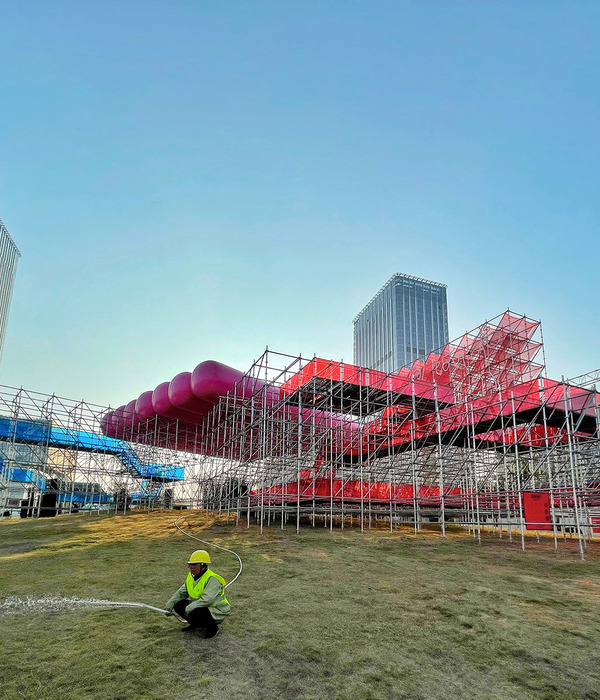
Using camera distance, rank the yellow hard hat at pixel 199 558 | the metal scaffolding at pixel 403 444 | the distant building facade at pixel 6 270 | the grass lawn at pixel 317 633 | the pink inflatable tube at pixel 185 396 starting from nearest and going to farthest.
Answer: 1. the grass lawn at pixel 317 633
2. the yellow hard hat at pixel 199 558
3. the metal scaffolding at pixel 403 444
4. the pink inflatable tube at pixel 185 396
5. the distant building facade at pixel 6 270

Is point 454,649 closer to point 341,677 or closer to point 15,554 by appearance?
point 341,677

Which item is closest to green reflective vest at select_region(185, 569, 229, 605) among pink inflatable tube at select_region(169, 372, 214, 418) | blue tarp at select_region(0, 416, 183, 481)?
pink inflatable tube at select_region(169, 372, 214, 418)

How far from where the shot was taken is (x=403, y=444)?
61.0 feet

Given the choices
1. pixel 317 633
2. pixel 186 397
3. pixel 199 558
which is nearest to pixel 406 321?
pixel 186 397

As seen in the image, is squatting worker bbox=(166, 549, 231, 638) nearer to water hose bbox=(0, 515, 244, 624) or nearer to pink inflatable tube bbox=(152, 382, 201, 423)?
water hose bbox=(0, 515, 244, 624)

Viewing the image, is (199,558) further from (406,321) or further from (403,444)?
(406,321)

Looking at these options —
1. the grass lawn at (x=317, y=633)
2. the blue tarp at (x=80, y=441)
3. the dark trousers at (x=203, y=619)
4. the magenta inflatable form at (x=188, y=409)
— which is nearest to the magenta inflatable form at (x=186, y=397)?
the magenta inflatable form at (x=188, y=409)

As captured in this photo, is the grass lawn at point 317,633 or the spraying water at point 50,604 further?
the spraying water at point 50,604

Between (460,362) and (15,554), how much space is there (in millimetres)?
17929

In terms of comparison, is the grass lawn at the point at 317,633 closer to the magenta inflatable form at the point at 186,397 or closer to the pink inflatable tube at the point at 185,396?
the magenta inflatable form at the point at 186,397

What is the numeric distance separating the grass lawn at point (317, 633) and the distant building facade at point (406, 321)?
4262 inches

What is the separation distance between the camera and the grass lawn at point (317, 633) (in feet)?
12.0

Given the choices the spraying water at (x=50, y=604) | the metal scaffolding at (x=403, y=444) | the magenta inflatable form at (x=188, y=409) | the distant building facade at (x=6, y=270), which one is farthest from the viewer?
the distant building facade at (x=6, y=270)

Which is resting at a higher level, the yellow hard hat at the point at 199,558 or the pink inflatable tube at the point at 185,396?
the pink inflatable tube at the point at 185,396
